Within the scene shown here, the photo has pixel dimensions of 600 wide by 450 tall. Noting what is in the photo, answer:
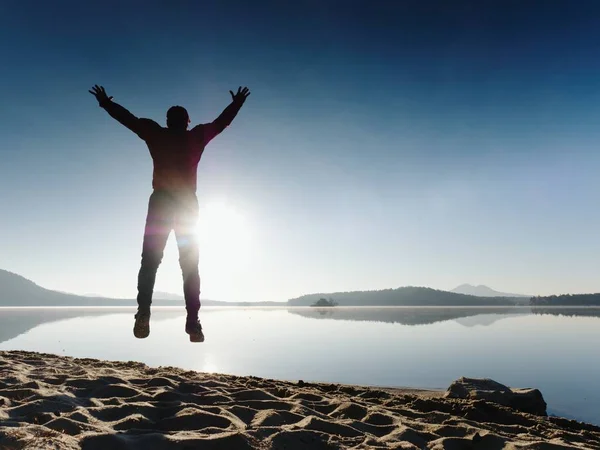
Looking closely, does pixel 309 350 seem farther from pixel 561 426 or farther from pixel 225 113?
pixel 225 113

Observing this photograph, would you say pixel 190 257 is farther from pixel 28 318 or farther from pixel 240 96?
pixel 28 318

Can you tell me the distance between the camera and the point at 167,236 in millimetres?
4113

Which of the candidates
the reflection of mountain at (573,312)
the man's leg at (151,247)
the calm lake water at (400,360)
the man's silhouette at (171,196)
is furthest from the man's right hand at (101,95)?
the reflection of mountain at (573,312)

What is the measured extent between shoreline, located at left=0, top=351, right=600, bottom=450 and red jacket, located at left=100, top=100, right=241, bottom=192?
8.40ft

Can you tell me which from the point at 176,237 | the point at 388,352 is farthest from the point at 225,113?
the point at 388,352

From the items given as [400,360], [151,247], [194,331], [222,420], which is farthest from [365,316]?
[151,247]

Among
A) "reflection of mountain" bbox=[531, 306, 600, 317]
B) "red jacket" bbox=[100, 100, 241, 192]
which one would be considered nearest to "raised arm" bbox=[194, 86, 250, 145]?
"red jacket" bbox=[100, 100, 241, 192]

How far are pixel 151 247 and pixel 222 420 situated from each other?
2.34 m

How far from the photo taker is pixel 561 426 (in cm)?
695

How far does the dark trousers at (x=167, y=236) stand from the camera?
12.9 feet

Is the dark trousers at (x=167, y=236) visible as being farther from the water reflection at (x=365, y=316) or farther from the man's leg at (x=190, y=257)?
the water reflection at (x=365, y=316)

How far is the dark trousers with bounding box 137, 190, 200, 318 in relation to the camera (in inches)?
155

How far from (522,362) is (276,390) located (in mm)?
18321

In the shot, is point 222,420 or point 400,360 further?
point 400,360
